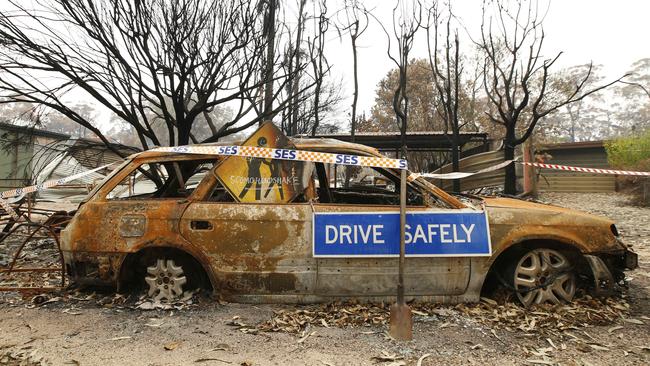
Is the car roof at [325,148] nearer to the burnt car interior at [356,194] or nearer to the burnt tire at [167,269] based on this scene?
the burnt car interior at [356,194]

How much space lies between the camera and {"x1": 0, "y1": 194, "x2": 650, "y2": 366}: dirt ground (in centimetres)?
275

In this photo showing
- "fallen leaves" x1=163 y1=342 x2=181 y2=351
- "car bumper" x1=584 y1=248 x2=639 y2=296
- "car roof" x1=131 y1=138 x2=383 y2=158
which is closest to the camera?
"fallen leaves" x1=163 y1=342 x2=181 y2=351

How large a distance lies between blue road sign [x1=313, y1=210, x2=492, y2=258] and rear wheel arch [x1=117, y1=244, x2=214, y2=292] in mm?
1139

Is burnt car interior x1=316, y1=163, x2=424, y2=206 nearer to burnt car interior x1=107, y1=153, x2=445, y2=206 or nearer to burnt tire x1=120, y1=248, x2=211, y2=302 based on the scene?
burnt car interior x1=107, y1=153, x2=445, y2=206

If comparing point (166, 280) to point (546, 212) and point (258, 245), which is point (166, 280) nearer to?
point (258, 245)

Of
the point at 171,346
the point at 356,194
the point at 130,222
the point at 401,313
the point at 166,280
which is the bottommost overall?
the point at 171,346

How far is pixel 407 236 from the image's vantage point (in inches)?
132

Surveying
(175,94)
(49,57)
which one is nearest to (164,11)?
(175,94)

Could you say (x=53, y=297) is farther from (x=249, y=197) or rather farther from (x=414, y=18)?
(x=414, y=18)

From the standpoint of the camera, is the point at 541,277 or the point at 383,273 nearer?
the point at 383,273

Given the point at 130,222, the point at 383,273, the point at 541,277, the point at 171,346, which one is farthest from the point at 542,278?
the point at 130,222

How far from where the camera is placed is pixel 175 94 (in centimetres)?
648

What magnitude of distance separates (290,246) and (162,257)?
4.00 feet

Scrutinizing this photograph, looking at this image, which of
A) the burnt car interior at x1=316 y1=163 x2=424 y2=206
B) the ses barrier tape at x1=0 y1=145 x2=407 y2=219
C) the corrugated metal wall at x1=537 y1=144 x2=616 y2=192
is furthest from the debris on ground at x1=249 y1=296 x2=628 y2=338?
the corrugated metal wall at x1=537 y1=144 x2=616 y2=192
